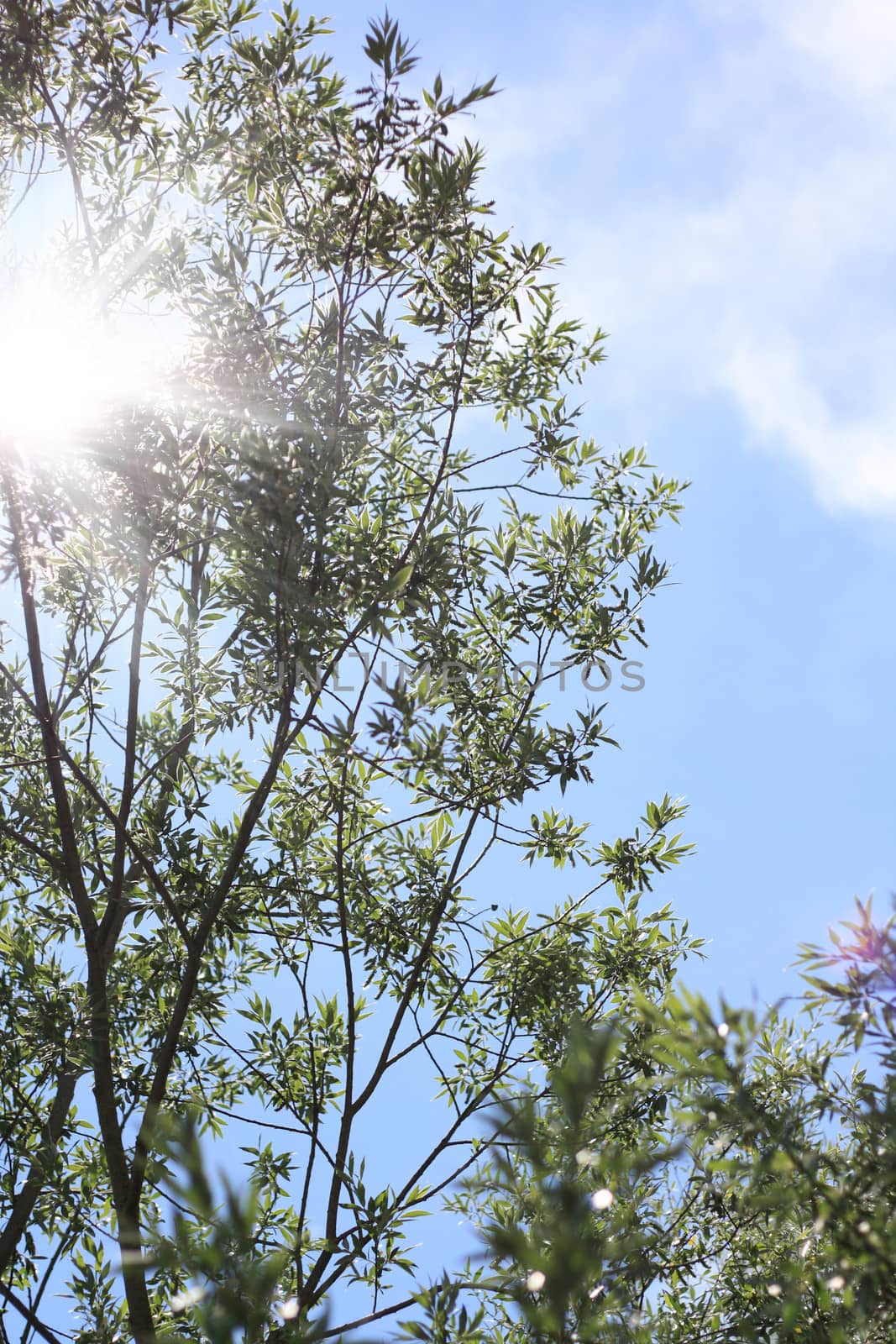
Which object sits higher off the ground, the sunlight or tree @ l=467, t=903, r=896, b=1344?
the sunlight

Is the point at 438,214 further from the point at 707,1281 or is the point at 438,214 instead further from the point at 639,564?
the point at 707,1281

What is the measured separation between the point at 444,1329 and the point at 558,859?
2397 millimetres

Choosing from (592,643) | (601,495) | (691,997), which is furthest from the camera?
(601,495)

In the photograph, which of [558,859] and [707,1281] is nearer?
[707,1281]

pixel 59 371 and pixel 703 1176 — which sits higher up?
pixel 59 371

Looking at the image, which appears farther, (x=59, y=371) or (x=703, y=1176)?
(x=59, y=371)

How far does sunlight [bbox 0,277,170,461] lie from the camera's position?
351cm

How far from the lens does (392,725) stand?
2.29 metres

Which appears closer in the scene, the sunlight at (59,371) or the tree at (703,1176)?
the tree at (703,1176)

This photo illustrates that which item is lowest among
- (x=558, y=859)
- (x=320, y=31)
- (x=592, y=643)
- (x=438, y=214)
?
(x=558, y=859)

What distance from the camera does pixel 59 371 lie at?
12.0 ft

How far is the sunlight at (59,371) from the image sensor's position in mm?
3510

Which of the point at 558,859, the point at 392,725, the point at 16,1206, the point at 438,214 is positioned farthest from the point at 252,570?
the point at 16,1206

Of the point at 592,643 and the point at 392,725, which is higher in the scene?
the point at 592,643
